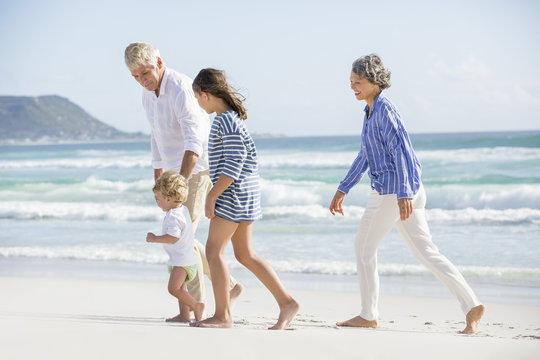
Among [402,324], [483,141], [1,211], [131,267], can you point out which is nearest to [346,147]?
[483,141]

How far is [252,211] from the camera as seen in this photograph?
3.79m

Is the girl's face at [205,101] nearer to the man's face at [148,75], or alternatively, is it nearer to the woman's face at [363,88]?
the man's face at [148,75]

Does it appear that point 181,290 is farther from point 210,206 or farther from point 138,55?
point 138,55

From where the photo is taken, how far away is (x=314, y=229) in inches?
396

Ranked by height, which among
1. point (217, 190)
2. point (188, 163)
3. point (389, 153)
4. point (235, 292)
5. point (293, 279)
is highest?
point (389, 153)

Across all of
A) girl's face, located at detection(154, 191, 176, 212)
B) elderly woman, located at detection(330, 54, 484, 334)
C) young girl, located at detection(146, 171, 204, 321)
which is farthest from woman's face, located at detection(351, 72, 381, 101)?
girl's face, located at detection(154, 191, 176, 212)

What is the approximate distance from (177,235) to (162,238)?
0.08 meters

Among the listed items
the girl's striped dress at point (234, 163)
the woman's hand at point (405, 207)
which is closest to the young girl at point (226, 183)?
the girl's striped dress at point (234, 163)

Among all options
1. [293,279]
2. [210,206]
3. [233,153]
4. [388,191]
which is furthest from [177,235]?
[293,279]

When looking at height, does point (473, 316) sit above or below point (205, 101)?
below

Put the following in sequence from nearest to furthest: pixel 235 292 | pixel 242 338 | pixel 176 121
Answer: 1. pixel 242 338
2. pixel 176 121
3. pixel 235 292

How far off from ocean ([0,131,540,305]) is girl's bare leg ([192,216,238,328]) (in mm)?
2421

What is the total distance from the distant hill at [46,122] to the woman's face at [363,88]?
5232cm

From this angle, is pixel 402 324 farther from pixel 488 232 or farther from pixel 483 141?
pixel 483 141
